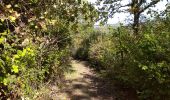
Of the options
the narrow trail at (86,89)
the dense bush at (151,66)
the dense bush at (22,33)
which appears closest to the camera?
the dense bush at (22,33)

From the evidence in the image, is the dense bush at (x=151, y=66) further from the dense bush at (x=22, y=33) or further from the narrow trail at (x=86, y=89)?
the dense bush at (x=22, y=33)

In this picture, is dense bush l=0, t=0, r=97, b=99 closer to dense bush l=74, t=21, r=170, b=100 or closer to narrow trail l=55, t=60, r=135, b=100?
dense bush l=74, t=21, r=170, b=100

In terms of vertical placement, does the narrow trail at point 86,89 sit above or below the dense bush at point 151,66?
below

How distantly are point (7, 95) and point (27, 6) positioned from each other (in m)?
1.75

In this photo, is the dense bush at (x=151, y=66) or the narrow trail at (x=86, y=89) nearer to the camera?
the dense bush at (x=151, y=66)

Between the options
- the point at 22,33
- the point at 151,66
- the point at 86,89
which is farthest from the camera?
the point at 86,89

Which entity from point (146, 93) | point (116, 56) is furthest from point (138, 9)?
point (146, 93)

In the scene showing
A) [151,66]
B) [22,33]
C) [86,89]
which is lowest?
[86,89]

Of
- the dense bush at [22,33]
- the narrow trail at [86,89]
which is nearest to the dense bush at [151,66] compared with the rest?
the narrow trail at [86,89]

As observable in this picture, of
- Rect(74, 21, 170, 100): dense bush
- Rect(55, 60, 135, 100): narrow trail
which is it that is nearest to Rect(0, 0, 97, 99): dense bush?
Rect(74, 21, 170, 100): dense bush

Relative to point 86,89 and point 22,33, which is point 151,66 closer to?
point 86,89

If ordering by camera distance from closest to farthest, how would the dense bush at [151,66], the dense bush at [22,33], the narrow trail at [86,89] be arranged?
1. the dense bush at [22,33]
2. the dense bush at [151,66]
3. the narrow trail at [86,89]

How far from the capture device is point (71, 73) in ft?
48.1

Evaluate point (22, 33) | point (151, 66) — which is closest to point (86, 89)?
point (151, 66)
